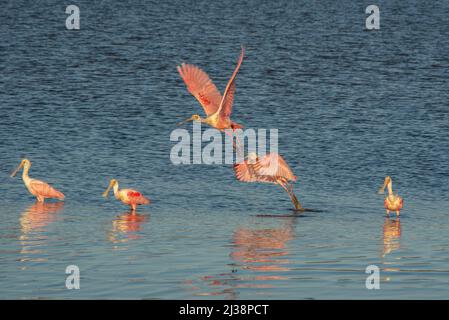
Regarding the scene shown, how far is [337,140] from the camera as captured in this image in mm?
32531

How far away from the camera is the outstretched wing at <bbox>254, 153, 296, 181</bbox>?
25.6 meters

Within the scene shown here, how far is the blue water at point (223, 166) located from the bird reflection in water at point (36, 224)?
55 mm

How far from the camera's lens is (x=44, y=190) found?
24875mm

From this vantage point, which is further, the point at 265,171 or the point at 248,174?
the point at 265,171

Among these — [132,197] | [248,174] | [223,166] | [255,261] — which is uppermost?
[223,166]

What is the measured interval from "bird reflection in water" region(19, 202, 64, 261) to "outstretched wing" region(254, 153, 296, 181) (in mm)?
4091

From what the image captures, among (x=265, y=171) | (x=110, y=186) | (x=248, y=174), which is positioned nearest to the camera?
(x=248, y=174)

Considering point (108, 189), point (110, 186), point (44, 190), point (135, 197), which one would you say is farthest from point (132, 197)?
point (44, 190)

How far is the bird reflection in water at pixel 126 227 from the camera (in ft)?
68.6

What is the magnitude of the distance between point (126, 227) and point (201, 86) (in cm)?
392

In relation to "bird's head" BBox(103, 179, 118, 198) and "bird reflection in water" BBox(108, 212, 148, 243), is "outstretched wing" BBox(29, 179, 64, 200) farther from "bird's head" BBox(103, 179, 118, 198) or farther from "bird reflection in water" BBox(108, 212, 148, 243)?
"bird reflection in water" BBox(108, 212, 148, 243)

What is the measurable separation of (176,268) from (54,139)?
543 inches

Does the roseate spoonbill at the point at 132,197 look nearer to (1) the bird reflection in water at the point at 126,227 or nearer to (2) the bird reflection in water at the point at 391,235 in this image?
(1) the bird reflection in water at the point at 126,227

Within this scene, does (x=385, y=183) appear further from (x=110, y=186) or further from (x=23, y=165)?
(x=23, y=165)
